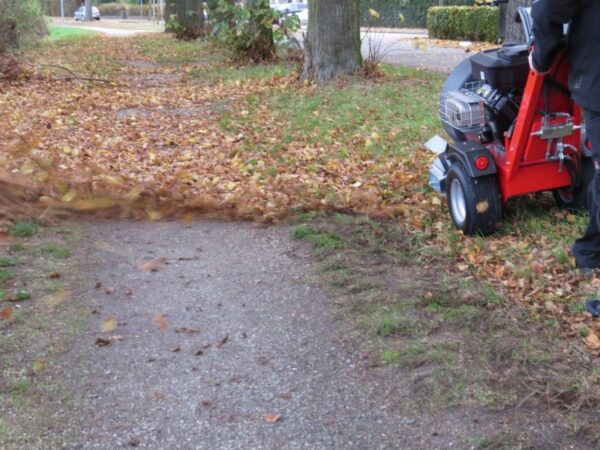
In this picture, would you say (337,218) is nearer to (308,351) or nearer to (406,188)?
(406,188)

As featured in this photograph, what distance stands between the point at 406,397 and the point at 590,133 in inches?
84.7

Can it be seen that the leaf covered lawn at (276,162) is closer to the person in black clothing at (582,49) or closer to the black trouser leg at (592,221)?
the black trouser leg at (592,221)

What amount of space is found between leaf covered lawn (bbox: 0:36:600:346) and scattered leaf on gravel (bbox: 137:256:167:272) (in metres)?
1.27

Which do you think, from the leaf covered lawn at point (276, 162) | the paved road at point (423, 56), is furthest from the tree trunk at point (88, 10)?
the leaf covered lawn at point (276, 162)

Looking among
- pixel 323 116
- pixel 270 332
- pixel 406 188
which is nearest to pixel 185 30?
pixel 323 116

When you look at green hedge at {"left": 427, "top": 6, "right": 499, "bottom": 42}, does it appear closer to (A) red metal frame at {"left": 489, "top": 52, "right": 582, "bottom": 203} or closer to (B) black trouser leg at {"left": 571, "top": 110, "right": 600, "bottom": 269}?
(A) red metal frame at {"left": 489, "top": 52, "right": 582, "bottom": 203}

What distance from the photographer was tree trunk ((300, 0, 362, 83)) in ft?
49.0

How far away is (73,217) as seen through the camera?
296 inches

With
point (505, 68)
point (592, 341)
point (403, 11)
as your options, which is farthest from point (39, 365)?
point (403, 11)

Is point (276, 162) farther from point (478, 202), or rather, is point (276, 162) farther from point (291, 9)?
point (291, 9)

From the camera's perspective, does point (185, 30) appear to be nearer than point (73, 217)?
No

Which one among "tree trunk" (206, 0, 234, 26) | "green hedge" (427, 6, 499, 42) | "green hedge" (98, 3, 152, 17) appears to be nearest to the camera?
"tree trunk" (206, 0, 234, 26)

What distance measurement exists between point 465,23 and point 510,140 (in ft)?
93.7

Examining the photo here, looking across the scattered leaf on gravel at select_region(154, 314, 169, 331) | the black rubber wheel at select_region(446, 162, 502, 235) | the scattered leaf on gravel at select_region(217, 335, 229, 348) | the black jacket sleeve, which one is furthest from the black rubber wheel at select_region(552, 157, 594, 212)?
the scattered leaf on gravel at select_region(154, 314, 169, 331)
